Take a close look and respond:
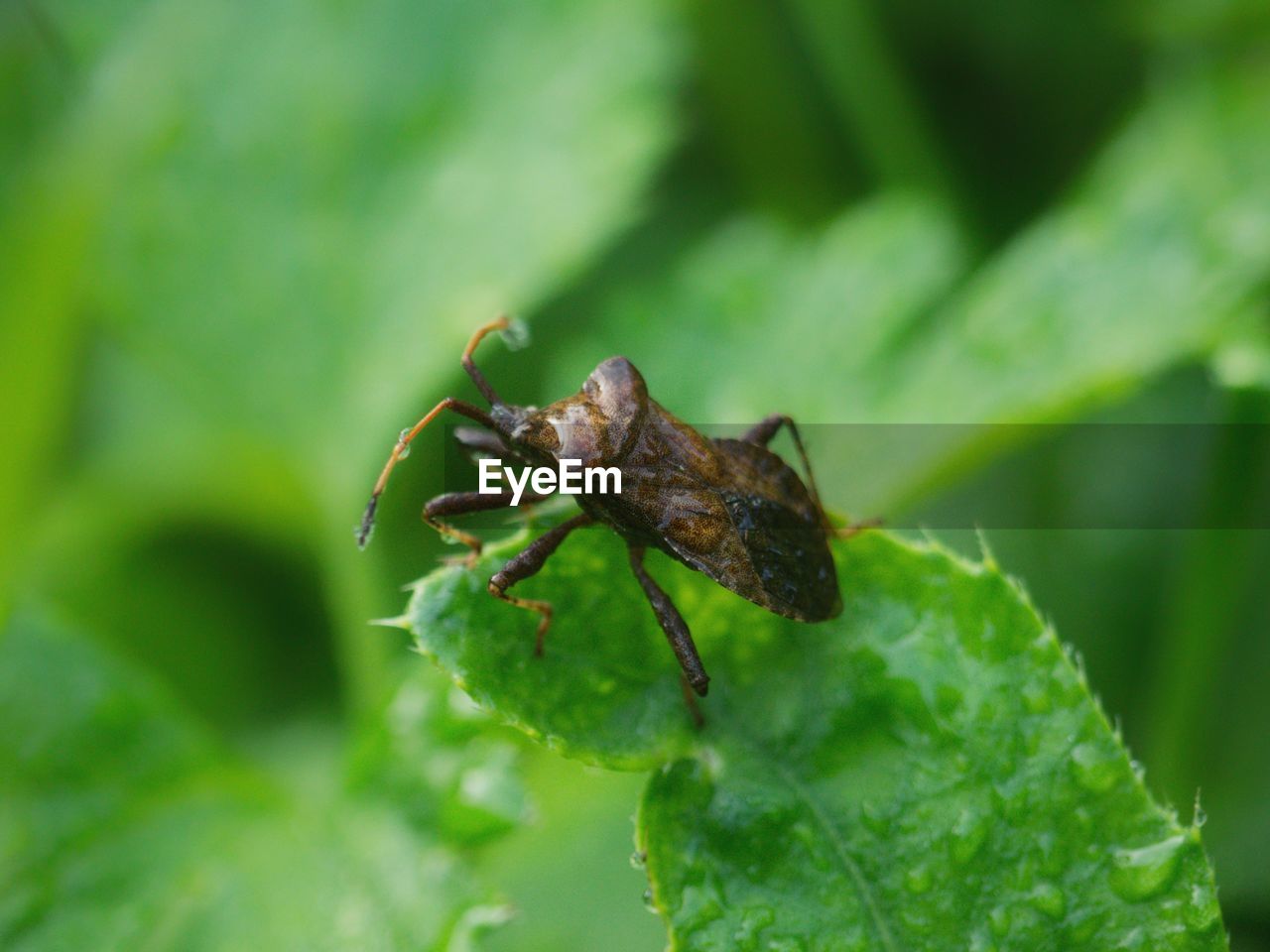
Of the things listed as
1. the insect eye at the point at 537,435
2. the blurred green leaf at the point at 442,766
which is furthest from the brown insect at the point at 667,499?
the blurred green leaf at the point at 442,766

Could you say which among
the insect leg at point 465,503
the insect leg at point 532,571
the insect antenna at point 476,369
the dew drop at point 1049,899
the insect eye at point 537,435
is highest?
the insect antenna at point 476,369

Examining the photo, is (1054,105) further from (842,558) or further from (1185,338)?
(842,558)

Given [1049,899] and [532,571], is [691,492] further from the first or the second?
[1049,899]

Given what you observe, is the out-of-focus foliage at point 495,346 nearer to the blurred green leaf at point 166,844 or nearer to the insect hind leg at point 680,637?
the blurred green leaf at point 166,844

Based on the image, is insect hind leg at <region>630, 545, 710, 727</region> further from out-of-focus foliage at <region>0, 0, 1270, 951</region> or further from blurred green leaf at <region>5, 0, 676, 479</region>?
blurred green leaf at <region>5, 0, 676, 479</region>

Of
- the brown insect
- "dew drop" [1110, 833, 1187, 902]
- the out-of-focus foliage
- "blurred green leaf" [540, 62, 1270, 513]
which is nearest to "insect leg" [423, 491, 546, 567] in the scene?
the brown insect

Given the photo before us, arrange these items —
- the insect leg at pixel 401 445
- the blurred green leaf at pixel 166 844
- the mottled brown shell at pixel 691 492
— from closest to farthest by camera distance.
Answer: the mottled brown shell at pixel 691 492 → the blurred green leaf at pixel 166 844 → the insect leg at pixel 401 445

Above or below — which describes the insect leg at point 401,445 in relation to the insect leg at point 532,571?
above
